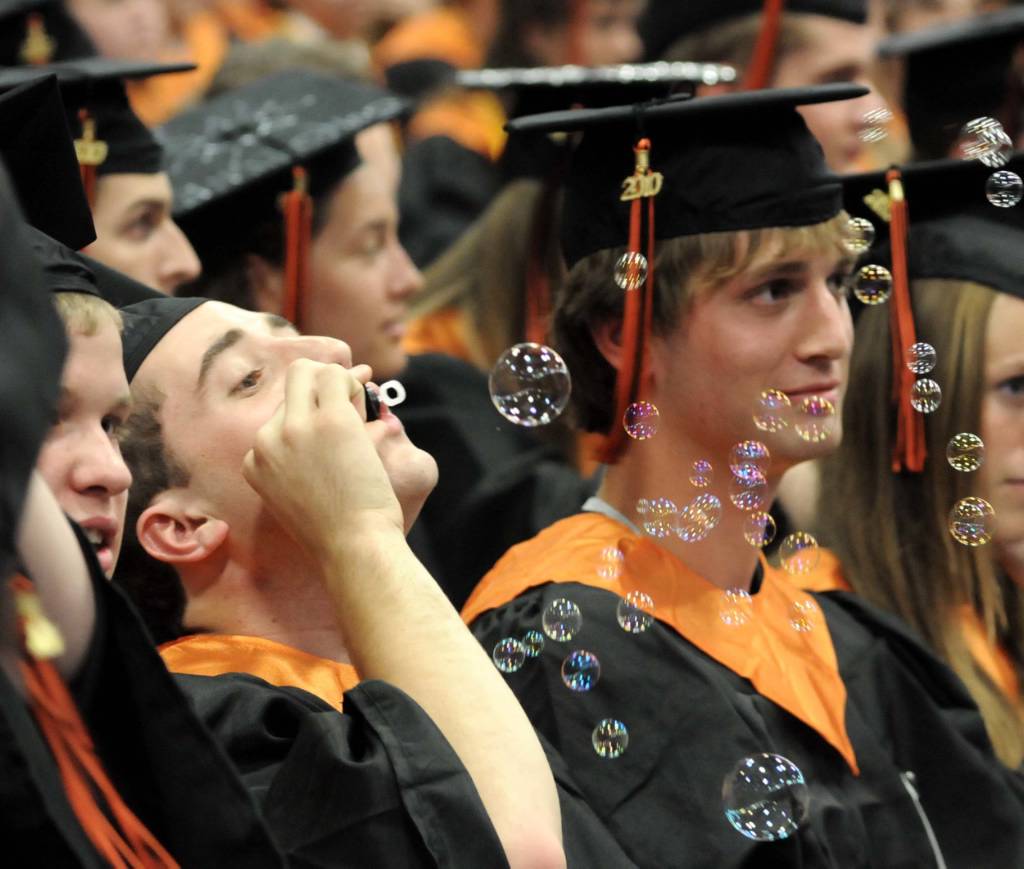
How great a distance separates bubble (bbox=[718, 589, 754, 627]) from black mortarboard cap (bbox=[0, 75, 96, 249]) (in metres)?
1.09

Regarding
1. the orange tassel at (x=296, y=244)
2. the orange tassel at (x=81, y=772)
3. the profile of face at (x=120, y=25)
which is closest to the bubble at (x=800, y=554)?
the orange tassel at (x=81, y=772)

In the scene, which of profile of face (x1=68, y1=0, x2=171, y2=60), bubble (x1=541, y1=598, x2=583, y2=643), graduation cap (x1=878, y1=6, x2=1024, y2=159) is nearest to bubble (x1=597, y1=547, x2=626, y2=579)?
bubble (x1=541, y1=598, x2=583, y2=643)

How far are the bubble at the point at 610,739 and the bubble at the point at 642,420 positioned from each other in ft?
1.45

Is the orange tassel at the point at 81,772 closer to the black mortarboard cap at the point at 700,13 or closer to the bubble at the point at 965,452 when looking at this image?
the bubble at the point at 965,452

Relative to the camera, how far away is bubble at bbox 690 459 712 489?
111 inches

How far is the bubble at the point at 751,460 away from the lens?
270 cm

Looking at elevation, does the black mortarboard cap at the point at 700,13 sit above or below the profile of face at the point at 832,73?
above

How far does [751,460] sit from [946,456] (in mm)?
593

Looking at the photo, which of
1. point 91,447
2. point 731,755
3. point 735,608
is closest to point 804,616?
point 735,608

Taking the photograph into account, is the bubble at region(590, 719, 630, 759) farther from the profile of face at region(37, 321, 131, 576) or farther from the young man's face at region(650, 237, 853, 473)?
the profile of face at region(37, 321, 131, 576)

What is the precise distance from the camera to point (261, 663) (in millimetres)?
2371

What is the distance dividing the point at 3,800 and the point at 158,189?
238 cm

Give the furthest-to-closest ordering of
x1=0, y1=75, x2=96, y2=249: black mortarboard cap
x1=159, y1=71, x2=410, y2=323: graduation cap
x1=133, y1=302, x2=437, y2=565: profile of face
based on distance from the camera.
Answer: x1=159, y1=71, x2=410, y2=323: graduation cap
x1=133, y1=302, x2=437, y2=565: profile of face
x1=0, y1=75, x2=96, y2=249: black mortarboard cap

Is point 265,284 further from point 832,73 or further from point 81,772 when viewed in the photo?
point 81,772
